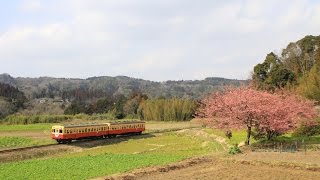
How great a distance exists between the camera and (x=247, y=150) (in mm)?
29641

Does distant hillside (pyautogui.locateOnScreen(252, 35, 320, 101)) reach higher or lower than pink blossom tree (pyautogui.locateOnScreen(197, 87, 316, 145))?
higher

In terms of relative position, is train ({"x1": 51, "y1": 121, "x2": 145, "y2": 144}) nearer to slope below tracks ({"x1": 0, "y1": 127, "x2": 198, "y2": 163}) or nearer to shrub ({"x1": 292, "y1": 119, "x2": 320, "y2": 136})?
slope below tracks ({"x1": 0, "y1": 127, "x2": 198, "y2": 163})

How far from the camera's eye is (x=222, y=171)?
2192 centimetres

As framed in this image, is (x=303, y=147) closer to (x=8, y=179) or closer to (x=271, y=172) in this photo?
(x=271, y=172)

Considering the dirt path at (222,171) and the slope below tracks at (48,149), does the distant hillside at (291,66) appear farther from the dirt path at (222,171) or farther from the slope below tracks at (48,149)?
the dirt path at (222,171)

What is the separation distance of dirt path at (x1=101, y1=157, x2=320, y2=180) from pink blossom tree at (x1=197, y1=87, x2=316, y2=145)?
681cm

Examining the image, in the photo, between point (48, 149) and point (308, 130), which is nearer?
point (308, 130)

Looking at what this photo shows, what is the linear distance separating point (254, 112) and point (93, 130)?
898 inches

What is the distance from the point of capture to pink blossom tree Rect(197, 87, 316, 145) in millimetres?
31125

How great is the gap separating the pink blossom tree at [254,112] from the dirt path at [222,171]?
681 cm

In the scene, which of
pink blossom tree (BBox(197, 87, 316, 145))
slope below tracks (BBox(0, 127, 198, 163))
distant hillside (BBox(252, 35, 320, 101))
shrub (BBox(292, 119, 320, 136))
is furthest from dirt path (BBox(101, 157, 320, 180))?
distant hillside (BBox(252, 35, 320, 101))

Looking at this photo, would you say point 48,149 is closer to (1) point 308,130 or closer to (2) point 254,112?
(2) point 254,112

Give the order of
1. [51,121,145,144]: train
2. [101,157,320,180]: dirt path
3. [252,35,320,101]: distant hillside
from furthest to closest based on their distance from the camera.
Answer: [252,35,320,101]: distant hillside < [51,121,145,144]: train < [101,157,320,180]: dirt path

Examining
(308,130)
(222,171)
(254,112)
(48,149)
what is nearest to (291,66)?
(308,130)
